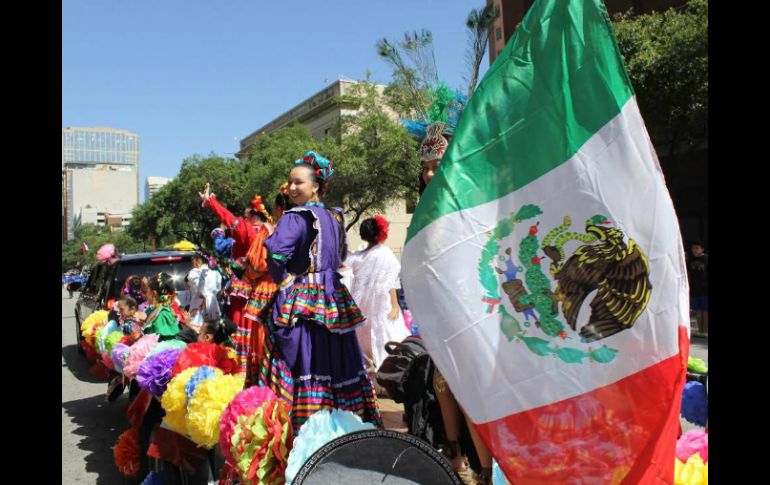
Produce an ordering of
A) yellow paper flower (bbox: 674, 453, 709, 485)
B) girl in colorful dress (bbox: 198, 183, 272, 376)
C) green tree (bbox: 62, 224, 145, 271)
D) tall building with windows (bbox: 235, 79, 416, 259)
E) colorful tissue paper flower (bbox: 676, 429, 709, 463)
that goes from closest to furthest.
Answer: yellow paper flower (bbox: 674, 453, 709, 485) → colorful tissue paper flower (bbox: 676, 429, 709, 463) → girl in colorful dress (bbox: 198, 183, 272, 376) → tall building with windows (bbox: 235, 79, 416, 259) → green tree (bbox: 62, 224, 145, 271)

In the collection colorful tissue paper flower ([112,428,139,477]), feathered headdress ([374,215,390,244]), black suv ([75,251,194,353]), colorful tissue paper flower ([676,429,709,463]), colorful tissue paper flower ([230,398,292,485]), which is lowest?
colorful tissue paper flower ([112,428,139,477])

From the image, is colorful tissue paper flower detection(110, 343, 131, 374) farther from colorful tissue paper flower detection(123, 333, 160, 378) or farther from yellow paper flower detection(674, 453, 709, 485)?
yellow paper flower detection(674, 453, 709, 485)

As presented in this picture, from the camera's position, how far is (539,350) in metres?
2.07

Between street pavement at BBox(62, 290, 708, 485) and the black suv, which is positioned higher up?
the black suv

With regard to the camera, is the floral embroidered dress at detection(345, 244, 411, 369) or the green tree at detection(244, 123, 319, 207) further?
the green tree at detection(244, 123, 319, 207)

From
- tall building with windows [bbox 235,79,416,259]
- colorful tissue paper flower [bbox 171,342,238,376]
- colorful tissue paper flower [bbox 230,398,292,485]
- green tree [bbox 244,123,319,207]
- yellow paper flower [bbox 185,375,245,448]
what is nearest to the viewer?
colorful tissue paper flower [bbox 230,398,292,485]

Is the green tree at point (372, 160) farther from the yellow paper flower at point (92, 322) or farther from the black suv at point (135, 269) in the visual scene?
the yellow paper flower at point (92, 322)

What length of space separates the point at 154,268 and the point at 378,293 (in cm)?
460

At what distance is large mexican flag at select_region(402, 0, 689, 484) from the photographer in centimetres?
202

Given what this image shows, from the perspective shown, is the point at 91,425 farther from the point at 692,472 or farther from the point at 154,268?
the point at 692,472

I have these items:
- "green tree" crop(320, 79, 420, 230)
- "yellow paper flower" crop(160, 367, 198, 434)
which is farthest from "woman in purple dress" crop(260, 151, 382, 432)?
"green tree" crop(320, 79, 420, 230)

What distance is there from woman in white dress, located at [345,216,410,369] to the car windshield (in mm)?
4127

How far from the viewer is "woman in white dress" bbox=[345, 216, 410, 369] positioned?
6.90 m
